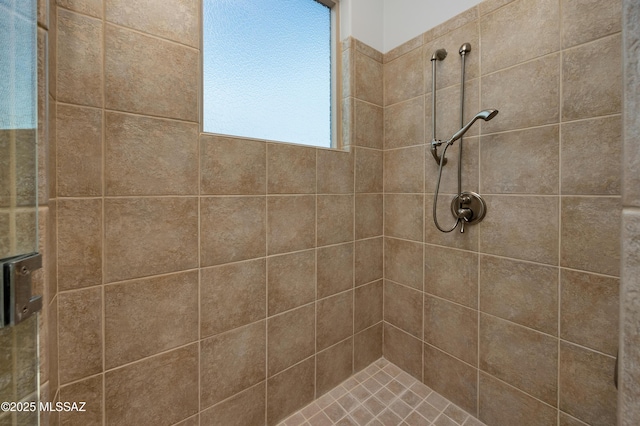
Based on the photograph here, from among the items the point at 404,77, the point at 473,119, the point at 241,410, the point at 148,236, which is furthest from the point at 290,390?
the point at 404,77

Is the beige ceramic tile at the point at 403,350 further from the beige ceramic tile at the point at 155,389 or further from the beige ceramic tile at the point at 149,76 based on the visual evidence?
the beige ceramic tile at the point at 149,76

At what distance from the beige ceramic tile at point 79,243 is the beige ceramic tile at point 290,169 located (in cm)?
56

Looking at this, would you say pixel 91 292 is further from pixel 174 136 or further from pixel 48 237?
pixel 174 136

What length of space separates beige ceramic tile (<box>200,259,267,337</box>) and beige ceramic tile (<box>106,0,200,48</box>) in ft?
2.66

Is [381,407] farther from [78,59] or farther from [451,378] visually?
[78,59]

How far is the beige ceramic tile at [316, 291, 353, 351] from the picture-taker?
125 cm

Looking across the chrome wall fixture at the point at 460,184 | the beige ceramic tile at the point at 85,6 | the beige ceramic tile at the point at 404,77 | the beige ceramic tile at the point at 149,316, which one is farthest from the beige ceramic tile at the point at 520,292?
the beige ceramic tile at the point at 85,6

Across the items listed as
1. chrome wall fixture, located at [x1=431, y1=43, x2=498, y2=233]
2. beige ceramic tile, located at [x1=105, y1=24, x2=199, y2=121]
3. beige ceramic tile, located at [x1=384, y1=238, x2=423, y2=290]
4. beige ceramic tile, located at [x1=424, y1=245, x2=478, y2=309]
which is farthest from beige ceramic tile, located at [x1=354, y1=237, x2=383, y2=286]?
beige ceramic tile, located at [x1=105, y1=24, x2=199, y2=121]

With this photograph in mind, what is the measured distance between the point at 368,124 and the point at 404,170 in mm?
310

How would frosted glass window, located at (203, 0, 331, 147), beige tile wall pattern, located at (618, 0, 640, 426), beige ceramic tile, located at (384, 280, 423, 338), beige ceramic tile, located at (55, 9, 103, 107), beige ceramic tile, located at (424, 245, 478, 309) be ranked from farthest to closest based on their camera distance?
1. beige ceramic tile, located at (384, 280, 423, 338)
2. beige ceramic tile, located at (424, 245, 478, 309)
3. frosted glass window, located at (203, 0, 331, 147)
4. beige ceramic tile, located at (55, 9, 103, 107)
5. beige tile wall pattern, located at (618, 0, 640, 426)

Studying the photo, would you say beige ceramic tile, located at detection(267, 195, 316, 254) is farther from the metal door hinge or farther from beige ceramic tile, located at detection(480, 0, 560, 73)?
beige ceramic tile, located at detection(480, 0, 560, 73)

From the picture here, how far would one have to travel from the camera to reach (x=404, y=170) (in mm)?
1375

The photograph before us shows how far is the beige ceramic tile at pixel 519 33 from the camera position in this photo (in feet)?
3.05

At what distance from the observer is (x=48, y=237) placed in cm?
63
